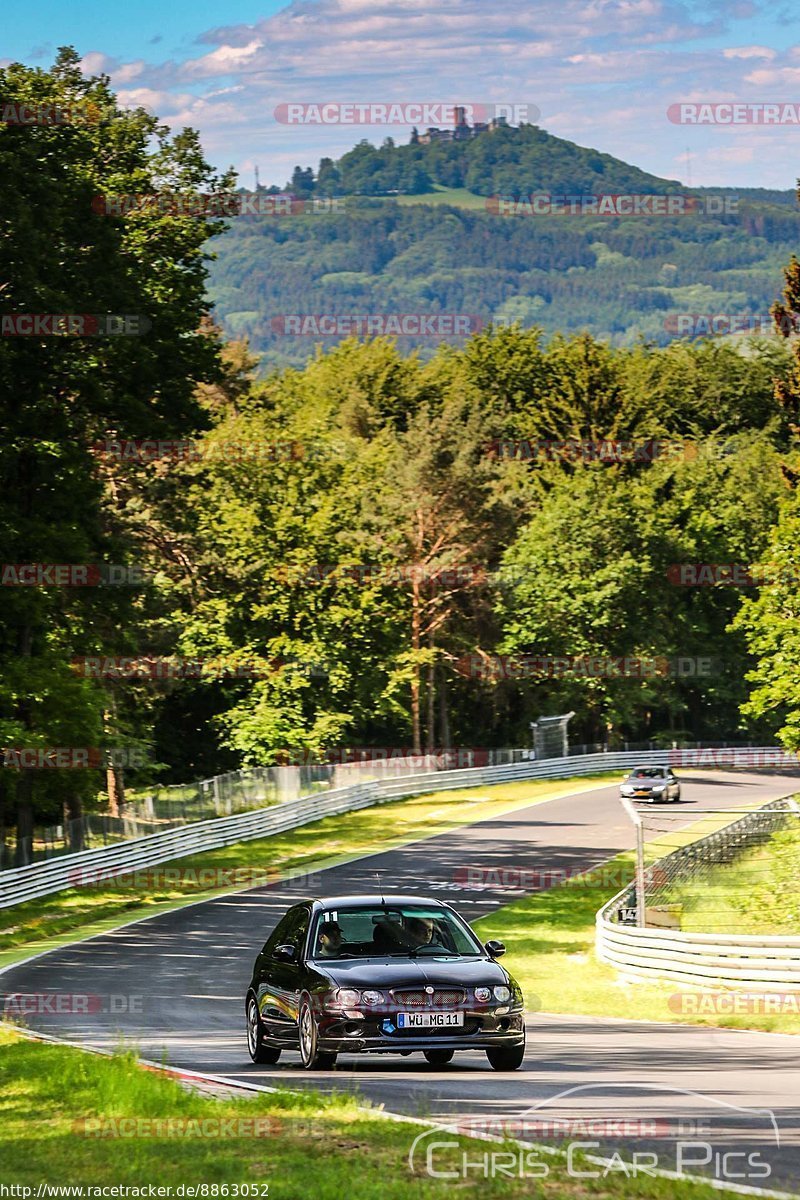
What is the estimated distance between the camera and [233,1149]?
9430mm

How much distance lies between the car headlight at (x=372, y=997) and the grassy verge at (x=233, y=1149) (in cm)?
174

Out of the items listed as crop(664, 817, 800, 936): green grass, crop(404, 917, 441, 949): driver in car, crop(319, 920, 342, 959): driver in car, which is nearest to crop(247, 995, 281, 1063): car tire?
crop(319, 920, 342, 959): driver in car

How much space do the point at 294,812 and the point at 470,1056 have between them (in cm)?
3458

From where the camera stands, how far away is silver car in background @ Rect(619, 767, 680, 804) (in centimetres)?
5444

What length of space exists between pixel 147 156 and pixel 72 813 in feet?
55.7

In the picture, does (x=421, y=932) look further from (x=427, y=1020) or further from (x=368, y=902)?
(x=427, y=1020)

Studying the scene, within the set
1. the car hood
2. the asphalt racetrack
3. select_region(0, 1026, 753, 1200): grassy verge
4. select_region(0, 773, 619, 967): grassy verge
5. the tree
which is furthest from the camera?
the tree

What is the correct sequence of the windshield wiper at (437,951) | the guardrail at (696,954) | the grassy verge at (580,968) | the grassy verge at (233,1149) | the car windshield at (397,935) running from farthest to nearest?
the guardrail at (696,954) < the grassy verge at (580,968) < the car windshield at (397,935) < the windshield wiper at (437,951) < the grassy verge at (233,1149)

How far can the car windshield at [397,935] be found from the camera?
1412 centimetres

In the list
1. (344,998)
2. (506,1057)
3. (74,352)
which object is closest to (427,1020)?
(344,998)

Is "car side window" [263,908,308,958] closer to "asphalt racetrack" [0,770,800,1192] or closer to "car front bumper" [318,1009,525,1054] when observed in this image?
"asphalt racetrack" [0,770,800,1192]

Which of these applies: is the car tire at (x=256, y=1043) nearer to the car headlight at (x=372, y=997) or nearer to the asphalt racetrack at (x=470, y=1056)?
the asphalt racetrack at (x=470, y=1056)

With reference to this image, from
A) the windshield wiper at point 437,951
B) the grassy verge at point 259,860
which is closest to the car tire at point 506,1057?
the windshield wiper at point 437,951

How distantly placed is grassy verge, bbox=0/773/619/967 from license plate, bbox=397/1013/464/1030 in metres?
15.3
